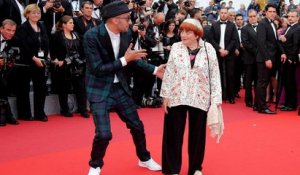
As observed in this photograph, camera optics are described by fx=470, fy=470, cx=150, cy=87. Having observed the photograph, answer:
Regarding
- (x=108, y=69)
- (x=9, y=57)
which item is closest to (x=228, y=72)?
(x=9, y=57)

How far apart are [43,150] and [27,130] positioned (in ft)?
3.98

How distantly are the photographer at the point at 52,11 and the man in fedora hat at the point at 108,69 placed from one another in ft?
13.1

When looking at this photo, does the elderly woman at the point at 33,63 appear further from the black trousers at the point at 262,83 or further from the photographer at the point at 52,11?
the black trousers at the point at 262,83

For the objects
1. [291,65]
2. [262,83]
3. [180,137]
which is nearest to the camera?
[180,137]

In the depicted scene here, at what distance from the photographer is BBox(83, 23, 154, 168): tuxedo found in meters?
4.12

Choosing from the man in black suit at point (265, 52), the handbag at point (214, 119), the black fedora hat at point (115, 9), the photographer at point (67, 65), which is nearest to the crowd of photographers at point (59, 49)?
the photographer at point (67, 65)

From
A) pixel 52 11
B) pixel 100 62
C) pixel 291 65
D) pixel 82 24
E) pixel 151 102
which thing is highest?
pixel 52 11

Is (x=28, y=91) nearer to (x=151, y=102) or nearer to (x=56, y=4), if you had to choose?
(x=56, y=4)

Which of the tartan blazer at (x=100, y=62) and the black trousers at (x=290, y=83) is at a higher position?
the tartan blazer at (x=100, y=62)

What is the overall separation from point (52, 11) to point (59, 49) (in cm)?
97

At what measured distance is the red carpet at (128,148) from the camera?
479 cm

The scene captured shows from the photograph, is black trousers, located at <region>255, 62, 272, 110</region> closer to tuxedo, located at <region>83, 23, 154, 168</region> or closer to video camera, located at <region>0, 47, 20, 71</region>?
video camera, located at <region>0, 47, 20, 71</region>

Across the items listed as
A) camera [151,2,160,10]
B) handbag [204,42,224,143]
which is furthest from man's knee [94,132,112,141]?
camera [151,2,160,10]

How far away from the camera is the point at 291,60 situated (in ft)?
28.3
